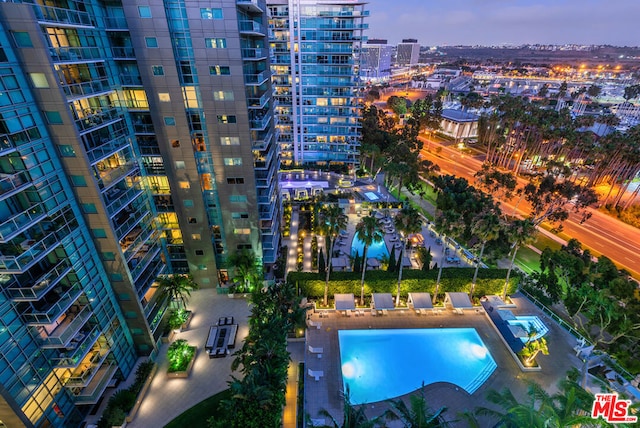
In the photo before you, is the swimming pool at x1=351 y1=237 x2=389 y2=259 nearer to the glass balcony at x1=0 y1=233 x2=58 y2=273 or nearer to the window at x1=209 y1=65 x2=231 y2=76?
the window at x1=209 y1=65 x2=231 y2=76

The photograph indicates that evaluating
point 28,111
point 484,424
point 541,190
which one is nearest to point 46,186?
point 28,111

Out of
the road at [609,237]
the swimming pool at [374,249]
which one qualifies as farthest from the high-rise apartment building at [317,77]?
the road at [609,237]

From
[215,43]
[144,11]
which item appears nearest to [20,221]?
[144,11]

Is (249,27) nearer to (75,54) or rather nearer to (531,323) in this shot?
(75,54)

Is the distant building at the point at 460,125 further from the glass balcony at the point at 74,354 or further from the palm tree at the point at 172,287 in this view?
the glass balcony at the point at 74,354

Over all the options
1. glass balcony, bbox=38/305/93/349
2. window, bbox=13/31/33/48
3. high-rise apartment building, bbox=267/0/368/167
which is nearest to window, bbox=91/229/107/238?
glass balcony, bbox=38/305/93/349

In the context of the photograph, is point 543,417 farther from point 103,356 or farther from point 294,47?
point 294,47
